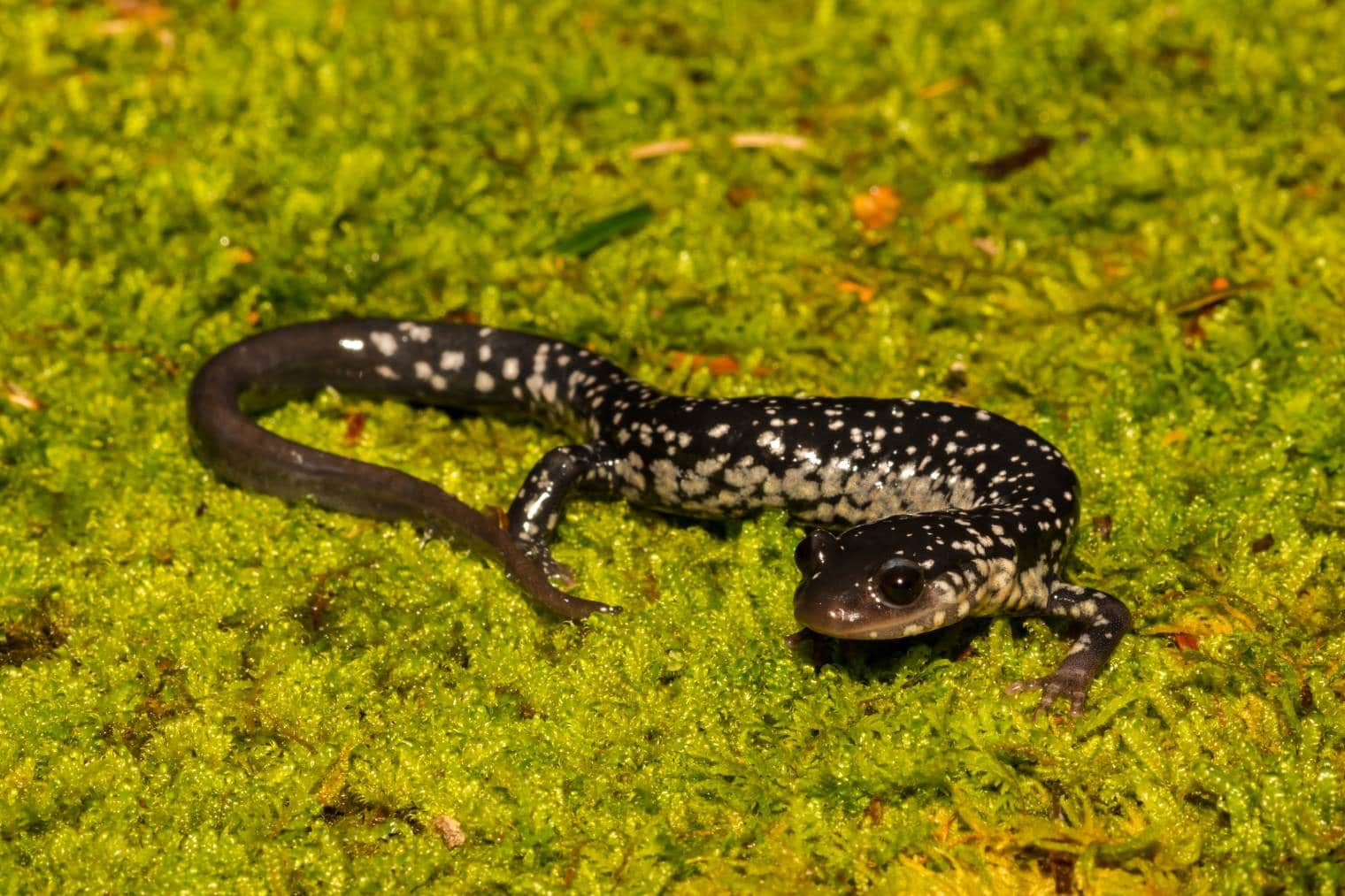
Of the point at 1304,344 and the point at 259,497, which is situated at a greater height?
the point at 1304,344

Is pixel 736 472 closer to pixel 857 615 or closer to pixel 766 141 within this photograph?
pixel 857 615

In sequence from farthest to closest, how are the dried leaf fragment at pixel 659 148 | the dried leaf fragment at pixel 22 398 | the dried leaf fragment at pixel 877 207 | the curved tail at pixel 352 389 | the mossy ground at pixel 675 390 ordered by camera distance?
the dried leaf fragment at pixel 659 148 < the dried leaf fragment at pixel 877 207 < the dried leaf fragment at pixel 22 398 < the curved tail at pixel 352 389 < the mossy ground at pixel 675 390

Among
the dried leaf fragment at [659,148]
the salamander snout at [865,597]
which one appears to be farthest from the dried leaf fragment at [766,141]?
the salamander snout at [865,597]

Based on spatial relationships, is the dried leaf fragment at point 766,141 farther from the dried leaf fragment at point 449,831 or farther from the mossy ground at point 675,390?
the dried leaf fragment at point 449,831

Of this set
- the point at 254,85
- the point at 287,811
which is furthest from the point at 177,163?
the point at 287,811

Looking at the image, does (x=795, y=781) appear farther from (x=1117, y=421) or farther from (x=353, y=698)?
(x=1117, y=421)

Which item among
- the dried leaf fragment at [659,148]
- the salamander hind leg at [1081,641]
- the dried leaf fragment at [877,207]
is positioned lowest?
the salamander hind leg at [1081,641]

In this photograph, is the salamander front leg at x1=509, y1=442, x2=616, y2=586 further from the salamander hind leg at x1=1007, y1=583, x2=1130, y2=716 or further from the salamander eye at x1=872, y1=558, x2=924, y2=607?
the salamander hind leg at x1=1007, y1=583, x2=1130, y2=716

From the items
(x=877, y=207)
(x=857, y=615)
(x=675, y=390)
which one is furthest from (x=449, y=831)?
(x=877, y=207)
